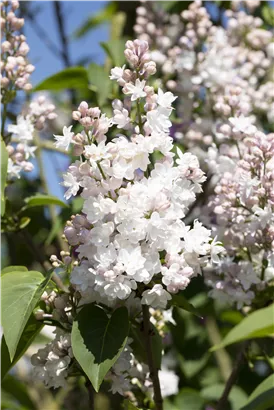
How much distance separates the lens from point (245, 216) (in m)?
1.47

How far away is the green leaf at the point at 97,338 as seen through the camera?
110cm

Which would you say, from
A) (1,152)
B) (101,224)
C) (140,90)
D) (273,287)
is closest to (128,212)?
(101,224)

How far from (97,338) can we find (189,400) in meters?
0.94

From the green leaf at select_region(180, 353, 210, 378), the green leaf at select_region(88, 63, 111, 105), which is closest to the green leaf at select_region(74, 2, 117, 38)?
the green leaf at select_region(88, 63, 111, 105)

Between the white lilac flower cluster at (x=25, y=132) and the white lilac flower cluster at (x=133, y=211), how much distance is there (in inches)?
18.6

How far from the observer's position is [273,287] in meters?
1.56

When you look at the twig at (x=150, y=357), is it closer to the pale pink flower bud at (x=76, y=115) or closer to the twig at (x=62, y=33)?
the pale pink flower bud at (x=76, y=115)

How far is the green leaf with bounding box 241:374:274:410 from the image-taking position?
132cm

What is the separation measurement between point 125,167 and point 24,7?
5.93 ft

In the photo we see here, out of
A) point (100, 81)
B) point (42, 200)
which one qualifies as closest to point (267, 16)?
point (100, 81)

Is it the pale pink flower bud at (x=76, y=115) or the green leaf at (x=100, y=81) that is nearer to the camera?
the pale pink flower bud at (x=76, y=115)

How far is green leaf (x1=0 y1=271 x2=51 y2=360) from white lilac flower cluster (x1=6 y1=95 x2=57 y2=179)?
0.43 meters

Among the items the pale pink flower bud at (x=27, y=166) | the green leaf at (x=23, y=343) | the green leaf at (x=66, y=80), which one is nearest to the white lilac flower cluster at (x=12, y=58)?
the pale pink flower bud at (x=27, y=166)

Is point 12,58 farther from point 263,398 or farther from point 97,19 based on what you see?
point 97,19
